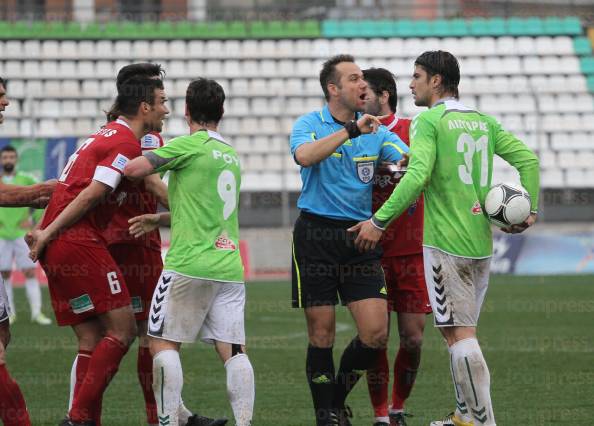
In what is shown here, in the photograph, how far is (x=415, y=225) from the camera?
7.80 m

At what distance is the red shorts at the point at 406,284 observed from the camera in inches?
301

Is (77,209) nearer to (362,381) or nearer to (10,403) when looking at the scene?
(10,403)

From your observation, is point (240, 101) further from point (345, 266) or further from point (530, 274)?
point (345, 266)

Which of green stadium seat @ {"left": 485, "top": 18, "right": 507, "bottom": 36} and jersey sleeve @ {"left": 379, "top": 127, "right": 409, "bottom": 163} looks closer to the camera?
jersey sleeve @ {"left": 379, "top": 127, "right": 409, "bottom": 163}

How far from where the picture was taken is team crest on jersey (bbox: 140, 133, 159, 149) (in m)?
7.42

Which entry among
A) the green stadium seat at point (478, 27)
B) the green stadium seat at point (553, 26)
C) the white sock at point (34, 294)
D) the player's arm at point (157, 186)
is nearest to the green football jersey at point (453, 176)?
the player's arm at point (157, 186)

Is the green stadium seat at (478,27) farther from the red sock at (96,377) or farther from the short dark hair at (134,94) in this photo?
the red sock at (96,377)

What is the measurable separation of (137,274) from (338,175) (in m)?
1.55

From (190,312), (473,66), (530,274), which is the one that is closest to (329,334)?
(190,312)

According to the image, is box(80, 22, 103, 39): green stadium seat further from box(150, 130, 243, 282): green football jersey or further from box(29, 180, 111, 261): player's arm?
box(150, 130, 243, 282): green football jersey

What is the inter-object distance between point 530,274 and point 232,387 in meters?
15.2

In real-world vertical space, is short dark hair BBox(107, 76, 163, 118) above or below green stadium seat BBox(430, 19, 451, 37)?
below

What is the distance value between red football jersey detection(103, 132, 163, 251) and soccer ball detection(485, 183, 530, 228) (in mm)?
2236

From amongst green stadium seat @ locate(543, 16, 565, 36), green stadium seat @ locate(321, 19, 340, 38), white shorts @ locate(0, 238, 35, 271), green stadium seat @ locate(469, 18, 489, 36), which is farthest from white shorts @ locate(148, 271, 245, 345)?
green stadium seat @ locate(543, 16, 565, 36)
